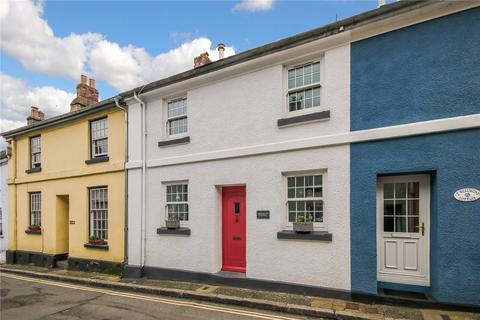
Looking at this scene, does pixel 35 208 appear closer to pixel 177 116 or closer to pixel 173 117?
pixel 173 117

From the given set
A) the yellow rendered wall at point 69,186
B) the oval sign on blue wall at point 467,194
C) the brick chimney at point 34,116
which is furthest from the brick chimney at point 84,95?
the oval sign on blue wall at point 467,194

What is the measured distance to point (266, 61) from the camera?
24.3 feet

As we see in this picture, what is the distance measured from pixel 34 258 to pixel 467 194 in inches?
627

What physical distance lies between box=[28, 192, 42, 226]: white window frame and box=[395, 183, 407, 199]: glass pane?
1443 cm

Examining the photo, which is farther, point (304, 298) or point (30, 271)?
point (30, 271)

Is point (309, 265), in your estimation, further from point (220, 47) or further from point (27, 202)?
point (27, 202)

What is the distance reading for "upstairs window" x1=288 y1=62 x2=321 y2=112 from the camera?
22.9ft

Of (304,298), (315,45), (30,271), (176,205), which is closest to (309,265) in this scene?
(304,298)

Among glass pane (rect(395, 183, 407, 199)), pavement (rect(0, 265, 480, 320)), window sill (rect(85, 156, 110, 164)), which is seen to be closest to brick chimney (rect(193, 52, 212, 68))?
window sill (rect(85, 156, 110, 164))

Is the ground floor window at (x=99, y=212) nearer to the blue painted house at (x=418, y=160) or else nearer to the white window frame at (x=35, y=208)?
the white window frame at (x=35, y=208)

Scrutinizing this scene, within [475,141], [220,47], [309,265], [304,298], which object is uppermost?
[220,47]

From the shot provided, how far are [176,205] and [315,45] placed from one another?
605 centimetres

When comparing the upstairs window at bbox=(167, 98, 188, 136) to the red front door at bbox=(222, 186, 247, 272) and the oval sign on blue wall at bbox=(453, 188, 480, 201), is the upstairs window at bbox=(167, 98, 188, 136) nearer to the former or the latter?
the red front door at bbox=(222, 186, 247, 272)

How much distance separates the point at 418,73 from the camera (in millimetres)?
5777
